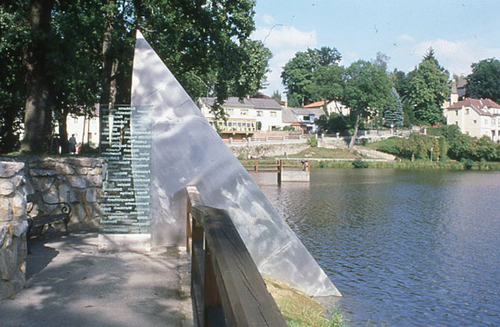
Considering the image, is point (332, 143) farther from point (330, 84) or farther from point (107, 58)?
point (107, 58)

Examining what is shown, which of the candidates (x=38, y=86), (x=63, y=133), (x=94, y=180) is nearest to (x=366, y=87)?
(x=63, y=133)

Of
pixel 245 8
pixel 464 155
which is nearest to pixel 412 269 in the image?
pixel 245 8

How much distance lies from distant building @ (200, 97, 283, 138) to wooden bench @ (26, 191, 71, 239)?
65502mm

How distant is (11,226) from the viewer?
4930mm

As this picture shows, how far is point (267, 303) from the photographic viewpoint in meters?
1.86

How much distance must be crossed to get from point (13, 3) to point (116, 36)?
12.4 feet

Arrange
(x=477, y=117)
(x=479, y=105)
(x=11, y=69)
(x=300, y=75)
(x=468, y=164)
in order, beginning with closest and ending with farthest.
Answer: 1. (x=11, y=69)
2. (x=468, y=164)
3. (x=477, y=117)
4. (x=479, y=105)
5. (x=300, y=75)

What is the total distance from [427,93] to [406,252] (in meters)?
73.8

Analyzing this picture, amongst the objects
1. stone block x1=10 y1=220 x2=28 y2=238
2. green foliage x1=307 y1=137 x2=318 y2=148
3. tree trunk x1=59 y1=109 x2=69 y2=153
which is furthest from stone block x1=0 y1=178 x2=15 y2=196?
green foliage x1=307 y1=137 x2=318 y2=148

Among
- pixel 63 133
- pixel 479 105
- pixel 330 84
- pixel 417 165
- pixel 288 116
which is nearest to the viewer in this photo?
pixel 63 133

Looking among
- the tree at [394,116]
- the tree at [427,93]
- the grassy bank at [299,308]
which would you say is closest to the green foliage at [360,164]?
the tree at [394,116]

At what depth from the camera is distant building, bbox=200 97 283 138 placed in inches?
3029

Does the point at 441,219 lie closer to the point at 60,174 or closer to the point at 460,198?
the point at 460,198

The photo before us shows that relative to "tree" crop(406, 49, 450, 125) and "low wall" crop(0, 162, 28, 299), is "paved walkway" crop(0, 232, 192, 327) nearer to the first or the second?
"low wall" crop(0, 162, 28, 299)
